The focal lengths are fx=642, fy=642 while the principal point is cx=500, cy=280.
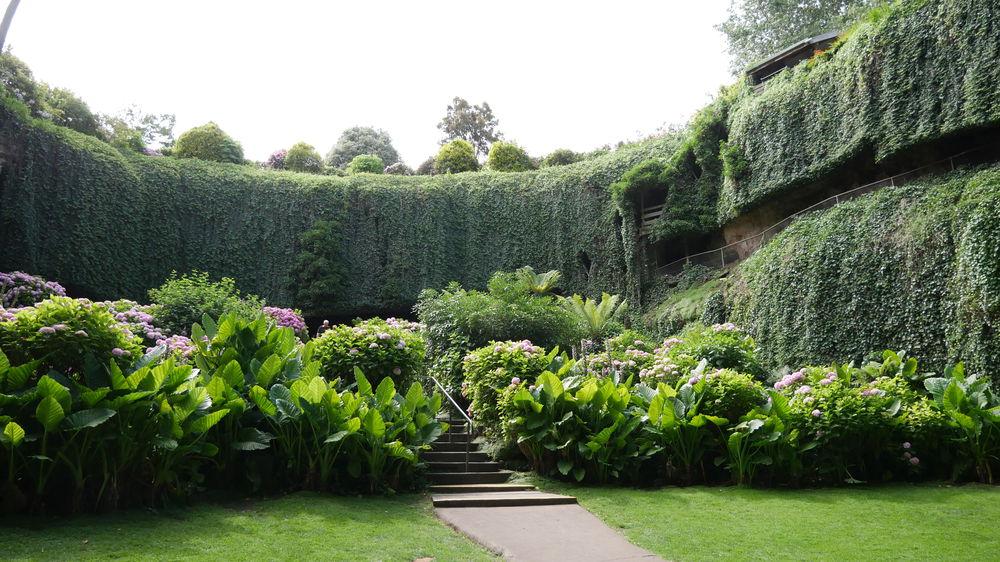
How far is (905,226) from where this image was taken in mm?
9883

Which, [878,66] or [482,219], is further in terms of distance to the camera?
[482,219]

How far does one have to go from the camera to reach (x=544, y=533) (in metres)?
4.57

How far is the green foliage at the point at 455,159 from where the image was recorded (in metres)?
23.6

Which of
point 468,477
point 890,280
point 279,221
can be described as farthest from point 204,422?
point 279,221

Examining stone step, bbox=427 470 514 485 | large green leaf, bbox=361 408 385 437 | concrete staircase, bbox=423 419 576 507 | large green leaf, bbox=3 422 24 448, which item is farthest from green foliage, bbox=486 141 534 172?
large green leaf, bbox=3 422 24 448

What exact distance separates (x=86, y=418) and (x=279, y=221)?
15182 mm

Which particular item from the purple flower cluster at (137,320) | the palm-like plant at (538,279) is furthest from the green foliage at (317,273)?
the purple flower cluster at (137,320)

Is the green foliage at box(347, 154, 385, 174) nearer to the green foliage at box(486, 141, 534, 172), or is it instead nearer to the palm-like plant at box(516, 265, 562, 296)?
the green foliage at box(486, 141, 534, 172)

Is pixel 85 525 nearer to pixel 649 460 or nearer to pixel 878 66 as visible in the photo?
pixel 649 460

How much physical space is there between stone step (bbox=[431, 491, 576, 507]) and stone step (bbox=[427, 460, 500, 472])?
101 centimetres

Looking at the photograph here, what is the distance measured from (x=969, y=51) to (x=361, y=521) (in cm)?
1173

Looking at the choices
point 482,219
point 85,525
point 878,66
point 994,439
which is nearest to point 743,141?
point 878,66

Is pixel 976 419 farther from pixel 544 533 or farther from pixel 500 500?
pixel 500 500

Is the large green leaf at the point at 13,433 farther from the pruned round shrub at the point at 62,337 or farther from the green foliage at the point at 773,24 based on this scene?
the green foliage at the point at 773,24
